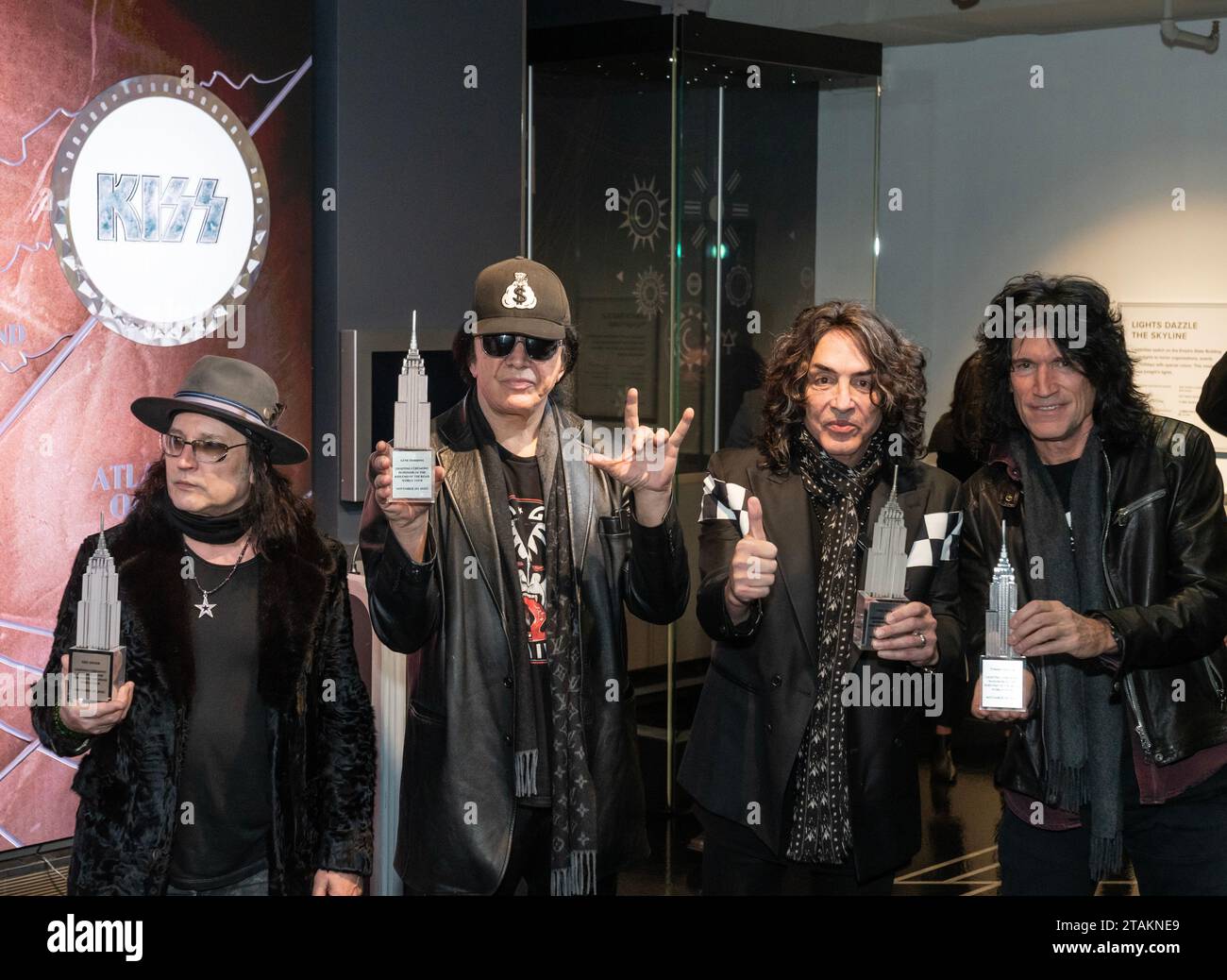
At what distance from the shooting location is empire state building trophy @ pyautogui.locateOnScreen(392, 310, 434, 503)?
2576mm

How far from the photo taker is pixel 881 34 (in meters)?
7.10

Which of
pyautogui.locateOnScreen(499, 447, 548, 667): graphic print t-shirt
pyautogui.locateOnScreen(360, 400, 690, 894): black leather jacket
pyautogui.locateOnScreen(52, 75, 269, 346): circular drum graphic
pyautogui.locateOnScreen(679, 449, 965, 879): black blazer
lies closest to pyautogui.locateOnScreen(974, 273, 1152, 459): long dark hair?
pyautogui.locateOnScreen(679, 449, 965, 879): black blazer

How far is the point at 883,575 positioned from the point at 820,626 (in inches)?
7.9

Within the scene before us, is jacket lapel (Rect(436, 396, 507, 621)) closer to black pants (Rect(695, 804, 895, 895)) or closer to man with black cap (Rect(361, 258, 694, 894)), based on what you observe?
man with black cap (Rect(361, 258, 694, 894))

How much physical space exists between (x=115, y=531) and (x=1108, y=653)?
190 cm

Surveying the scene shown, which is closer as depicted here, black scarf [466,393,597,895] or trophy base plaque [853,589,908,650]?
trophy base plaque [853,589,908,650]

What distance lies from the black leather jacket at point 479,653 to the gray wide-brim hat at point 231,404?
21 centimetres

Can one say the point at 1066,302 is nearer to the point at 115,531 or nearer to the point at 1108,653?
the point at 1108,653

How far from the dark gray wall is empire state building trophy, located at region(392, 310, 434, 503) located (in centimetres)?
206

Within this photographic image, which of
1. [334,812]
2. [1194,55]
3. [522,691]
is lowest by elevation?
[334,812]

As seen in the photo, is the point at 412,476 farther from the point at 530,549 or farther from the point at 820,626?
the point at 820,626

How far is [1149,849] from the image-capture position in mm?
2758

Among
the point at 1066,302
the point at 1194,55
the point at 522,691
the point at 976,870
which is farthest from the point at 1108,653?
the point at 1194,55

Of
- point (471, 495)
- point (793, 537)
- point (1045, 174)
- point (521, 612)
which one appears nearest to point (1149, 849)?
point (793, 537)
